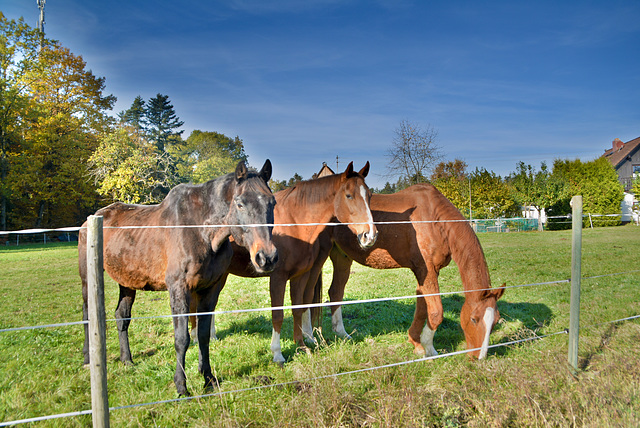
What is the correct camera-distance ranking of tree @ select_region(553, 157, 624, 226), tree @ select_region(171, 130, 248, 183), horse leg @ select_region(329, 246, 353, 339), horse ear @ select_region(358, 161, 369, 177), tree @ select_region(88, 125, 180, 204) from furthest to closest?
tree @ select_region(171, 130, 248, 183) < tree @ select_region(553, 157, 624, 226) < tree @ select_region(88, 125, 180, 204) < horse leg @ select_region(329, 246, 353, 339) < horse ear @ select_region(358, 161, 369, 177)

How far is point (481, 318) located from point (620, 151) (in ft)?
218

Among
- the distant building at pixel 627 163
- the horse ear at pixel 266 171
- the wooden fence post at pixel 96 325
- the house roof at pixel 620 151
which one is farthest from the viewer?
the house roof at pixel 620 151

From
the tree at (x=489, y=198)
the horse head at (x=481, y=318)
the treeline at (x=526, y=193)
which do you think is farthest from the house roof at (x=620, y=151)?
the horse head at (x=481, y=318)

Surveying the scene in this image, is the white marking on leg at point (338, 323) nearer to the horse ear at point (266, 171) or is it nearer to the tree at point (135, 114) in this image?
the horse ear at point (266, 171)

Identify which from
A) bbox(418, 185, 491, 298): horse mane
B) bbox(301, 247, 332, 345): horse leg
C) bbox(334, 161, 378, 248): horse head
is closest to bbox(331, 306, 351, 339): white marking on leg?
bbox(301, 247, 332, 345): horse leg

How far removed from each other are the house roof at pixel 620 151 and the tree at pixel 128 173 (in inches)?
2154

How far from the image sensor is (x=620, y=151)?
54438 millimetres

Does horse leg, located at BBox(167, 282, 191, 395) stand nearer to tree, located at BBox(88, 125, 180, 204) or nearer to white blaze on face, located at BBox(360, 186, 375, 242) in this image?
white blaze on face, located at BBox(360, 186, 375, 242)

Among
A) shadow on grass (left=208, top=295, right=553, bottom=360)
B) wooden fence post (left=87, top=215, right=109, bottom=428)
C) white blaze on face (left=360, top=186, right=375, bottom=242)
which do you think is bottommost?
shadow on grass (left=208, top=295, right=553, bottom=360)

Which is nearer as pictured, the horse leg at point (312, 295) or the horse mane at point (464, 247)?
the horse mane at point (464, 247)

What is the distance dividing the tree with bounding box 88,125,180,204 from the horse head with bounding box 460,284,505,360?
20.7 meters

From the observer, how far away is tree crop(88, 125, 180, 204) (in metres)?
22.7

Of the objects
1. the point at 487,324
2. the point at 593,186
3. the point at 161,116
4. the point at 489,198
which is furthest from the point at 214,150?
the point at 487,324

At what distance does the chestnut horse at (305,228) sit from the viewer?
4.42 meters
